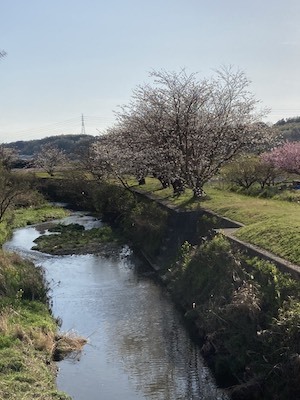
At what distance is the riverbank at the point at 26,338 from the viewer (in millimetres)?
11070

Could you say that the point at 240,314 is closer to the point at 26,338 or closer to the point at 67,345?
the point at 67,345

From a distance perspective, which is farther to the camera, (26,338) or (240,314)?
(26,338)

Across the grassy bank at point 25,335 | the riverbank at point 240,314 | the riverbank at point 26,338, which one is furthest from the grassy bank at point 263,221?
the grassy bank at point 25,335

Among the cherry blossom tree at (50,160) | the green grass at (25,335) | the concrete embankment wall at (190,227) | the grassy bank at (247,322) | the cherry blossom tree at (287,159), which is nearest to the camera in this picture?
the green grass at (25,335)

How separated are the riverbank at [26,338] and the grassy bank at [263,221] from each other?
6798 mm

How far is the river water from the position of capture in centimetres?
1295

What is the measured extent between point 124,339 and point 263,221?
7881 mm

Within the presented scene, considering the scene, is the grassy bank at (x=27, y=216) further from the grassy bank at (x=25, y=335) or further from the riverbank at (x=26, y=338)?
the grassy bank at (x=25, y=335)

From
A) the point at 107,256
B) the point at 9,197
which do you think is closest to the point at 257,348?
the point at 107,256

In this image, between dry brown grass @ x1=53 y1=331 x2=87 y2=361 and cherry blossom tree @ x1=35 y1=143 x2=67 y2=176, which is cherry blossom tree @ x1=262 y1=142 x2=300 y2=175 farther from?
cherry blossom tree @ x1=35 y1=143 x2=67 y2=176

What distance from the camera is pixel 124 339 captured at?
16.4m

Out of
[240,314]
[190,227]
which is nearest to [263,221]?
[190,227]

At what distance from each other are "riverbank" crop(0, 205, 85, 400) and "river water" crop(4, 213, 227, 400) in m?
0.70

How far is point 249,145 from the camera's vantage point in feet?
116
